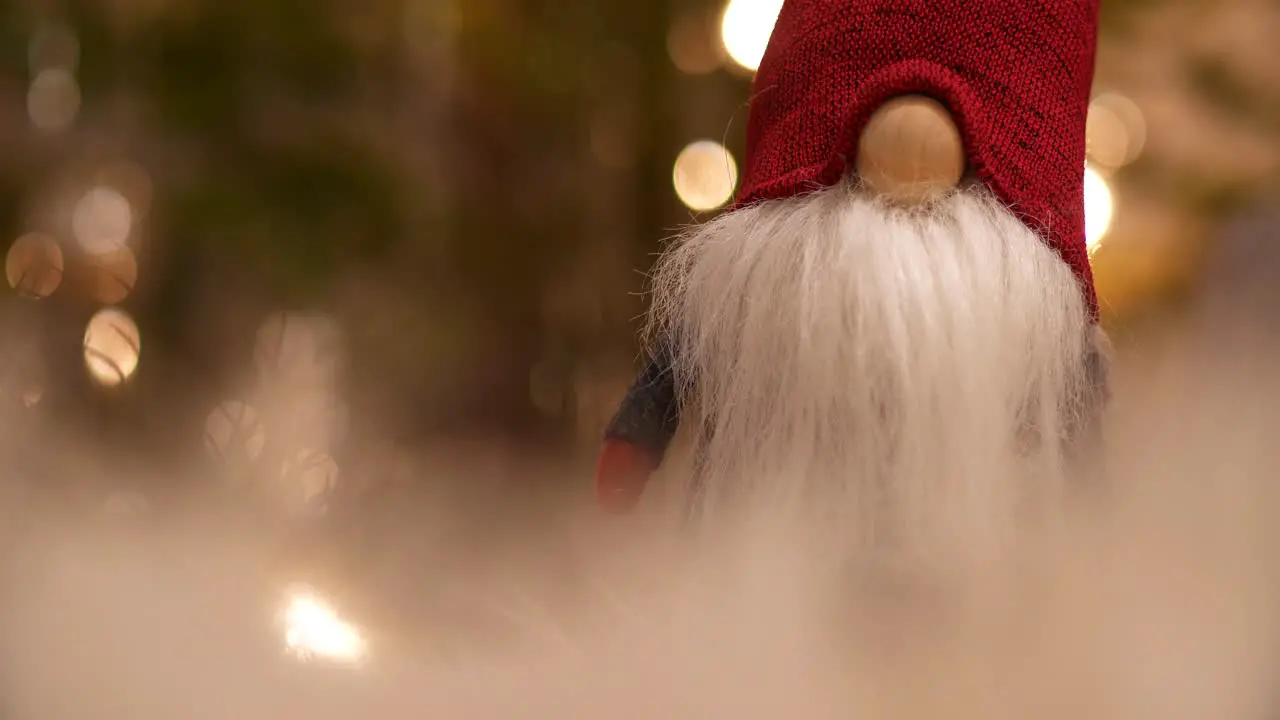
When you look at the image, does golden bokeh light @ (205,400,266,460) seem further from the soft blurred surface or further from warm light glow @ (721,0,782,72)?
warm light glow @ (721,0,782,72)

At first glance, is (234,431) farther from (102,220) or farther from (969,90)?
(969,90)

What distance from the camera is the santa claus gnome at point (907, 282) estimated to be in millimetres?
342

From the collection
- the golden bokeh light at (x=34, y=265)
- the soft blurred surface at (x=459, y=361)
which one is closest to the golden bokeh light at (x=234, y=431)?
the soft blurred surface at (x=459, y=361)

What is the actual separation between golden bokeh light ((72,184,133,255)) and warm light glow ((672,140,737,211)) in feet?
1.37

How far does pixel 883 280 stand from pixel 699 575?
128 mm

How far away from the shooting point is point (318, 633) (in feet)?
1.12

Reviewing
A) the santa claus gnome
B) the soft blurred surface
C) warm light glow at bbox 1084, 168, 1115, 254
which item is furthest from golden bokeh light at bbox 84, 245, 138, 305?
warm light glow at bbox 1084, 168, 1115, 254

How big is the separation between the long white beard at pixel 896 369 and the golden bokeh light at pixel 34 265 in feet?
1.40

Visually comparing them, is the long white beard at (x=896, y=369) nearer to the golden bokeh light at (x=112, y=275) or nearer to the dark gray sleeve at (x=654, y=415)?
the dark gray sleeve at (x=654, y=415)

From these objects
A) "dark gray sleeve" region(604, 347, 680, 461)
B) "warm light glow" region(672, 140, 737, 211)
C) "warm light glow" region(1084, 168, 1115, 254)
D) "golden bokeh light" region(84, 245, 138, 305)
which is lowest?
"golden bokeh light" region(84, 245, 138, 305)

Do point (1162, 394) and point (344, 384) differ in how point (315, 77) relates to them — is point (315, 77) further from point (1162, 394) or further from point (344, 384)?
point (1162, 394)

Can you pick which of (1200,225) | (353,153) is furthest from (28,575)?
(1200,225)

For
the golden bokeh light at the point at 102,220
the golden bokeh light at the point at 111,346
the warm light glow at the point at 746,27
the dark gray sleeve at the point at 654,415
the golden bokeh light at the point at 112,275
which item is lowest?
the golden bokeh light at the point at 111,346

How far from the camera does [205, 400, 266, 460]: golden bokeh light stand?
567 millimetres
